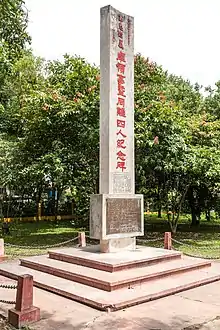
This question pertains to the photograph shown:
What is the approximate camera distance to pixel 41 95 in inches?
461

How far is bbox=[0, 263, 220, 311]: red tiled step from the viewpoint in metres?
5.41

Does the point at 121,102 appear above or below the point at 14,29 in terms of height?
below

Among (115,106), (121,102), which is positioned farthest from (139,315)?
(121,102)

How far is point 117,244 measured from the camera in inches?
307

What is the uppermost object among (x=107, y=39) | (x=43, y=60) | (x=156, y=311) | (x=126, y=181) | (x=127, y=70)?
(x=43, y=60)

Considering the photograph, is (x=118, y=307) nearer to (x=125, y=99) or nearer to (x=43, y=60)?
(x=125, y=99)

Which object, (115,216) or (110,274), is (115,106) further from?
(110,274)

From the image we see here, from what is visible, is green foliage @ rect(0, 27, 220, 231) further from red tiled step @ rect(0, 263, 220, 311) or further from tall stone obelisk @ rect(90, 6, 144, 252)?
red tiled step @ rect(0, 263, 220, 311)

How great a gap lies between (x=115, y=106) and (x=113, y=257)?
121 inches

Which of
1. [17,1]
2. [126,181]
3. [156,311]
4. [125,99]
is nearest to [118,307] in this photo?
[156,311]

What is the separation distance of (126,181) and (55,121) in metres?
4.76

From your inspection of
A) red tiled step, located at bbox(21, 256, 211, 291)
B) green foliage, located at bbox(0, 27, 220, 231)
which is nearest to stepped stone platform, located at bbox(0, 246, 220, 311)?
red tiled step, located at bbox(21, 256, 211, 291)

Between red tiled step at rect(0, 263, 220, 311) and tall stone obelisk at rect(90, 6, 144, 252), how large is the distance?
4.64ft

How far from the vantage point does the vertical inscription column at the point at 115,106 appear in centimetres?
774
